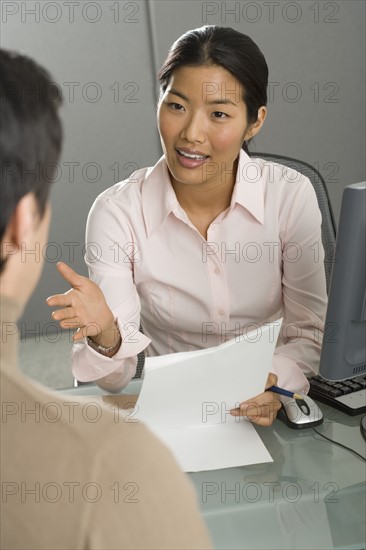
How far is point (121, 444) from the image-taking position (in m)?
0.55

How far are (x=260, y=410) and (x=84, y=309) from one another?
0.40m

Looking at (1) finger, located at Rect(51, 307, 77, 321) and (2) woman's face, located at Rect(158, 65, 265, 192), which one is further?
(2) woman's face, located at Rect(158, 65, 265, 192)

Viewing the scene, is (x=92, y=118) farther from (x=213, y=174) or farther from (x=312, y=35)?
(x=213, y=174)

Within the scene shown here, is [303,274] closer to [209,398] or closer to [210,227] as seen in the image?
[210,227]

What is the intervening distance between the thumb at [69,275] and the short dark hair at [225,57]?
1.75ft

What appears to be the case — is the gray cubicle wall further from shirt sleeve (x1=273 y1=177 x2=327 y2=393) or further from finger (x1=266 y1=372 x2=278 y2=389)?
finger (x1=266 y1=372 x2=278 y2=389)

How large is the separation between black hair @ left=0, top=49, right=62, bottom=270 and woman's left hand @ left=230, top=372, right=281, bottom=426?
89 centimetres

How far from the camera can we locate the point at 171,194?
1.86 m

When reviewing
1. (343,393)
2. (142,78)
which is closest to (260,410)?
(343,393)

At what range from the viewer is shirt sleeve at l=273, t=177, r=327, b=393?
6.00 ft

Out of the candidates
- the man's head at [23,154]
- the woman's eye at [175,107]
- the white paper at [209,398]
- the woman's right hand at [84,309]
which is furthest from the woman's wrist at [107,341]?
the man's head at [23,154]

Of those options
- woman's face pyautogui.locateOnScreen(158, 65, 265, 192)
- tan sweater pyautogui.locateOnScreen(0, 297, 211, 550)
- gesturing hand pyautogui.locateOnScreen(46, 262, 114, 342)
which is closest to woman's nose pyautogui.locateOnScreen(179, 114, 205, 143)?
woman's face pyautogui.locateOnScreen(158, 65, 265, 192)

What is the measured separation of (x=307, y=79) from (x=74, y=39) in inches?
44.5

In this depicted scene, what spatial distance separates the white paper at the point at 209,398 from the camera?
4.31 feet
